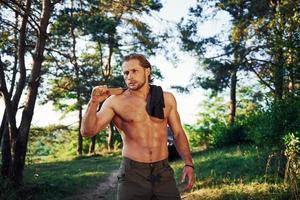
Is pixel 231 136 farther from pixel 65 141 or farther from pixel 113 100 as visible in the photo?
pixel 65 141

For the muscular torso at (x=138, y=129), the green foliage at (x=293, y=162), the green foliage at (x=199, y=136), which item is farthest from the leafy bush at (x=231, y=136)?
the muscular torso at (x=138, y=129)

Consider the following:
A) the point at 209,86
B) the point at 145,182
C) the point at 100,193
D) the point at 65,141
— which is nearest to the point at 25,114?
the point at 100,193

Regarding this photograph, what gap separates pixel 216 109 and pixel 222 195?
111 ft

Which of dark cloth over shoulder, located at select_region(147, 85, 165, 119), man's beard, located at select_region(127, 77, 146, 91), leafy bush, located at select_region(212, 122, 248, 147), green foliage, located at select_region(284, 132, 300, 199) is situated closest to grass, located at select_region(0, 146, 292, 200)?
green foliage, located at select_region(284, 132, 300, 199)

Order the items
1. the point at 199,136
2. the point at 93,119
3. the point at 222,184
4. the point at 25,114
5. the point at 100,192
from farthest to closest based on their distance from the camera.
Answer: the point at 199,136 → the point at 100,192 → the point at 25,114 → the point at 222,184 → the point at 93,119

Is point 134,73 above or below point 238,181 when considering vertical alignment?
above

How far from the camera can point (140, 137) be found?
4090 millimetres

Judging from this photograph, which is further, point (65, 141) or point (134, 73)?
point (65, 141)

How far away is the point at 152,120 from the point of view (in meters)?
4.14

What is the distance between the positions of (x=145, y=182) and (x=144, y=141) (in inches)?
15.8

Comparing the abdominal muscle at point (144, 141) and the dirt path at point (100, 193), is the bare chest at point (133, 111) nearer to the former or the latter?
the abdominal muscle at point (144, 141)

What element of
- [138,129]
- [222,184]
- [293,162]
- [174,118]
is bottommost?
[222,184]

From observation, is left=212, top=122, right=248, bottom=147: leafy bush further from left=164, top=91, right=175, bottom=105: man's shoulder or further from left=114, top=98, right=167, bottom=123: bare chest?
left=114, top=98, right=167, bottom=123: bare chest

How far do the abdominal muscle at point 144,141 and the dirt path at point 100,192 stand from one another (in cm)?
681
